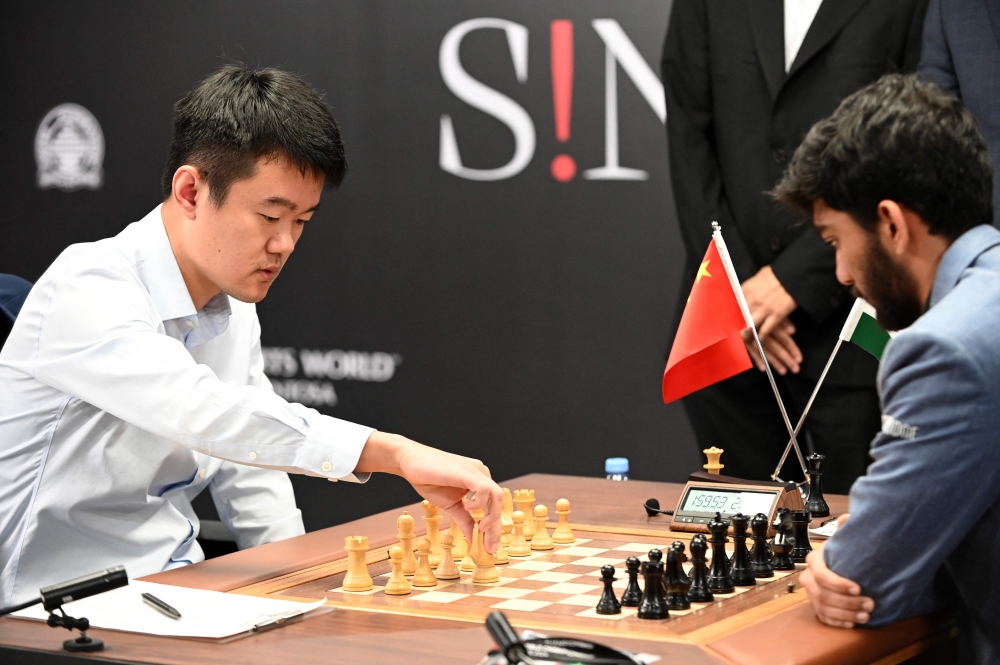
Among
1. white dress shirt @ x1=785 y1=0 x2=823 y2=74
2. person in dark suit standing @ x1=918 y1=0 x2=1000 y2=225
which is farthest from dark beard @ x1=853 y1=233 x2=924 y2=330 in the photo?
white dress shirt @ x1=785 y1=0 x2=823 y2=74

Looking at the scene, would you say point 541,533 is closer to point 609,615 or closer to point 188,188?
Result: point 609,615

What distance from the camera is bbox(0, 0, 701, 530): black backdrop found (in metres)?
4.08

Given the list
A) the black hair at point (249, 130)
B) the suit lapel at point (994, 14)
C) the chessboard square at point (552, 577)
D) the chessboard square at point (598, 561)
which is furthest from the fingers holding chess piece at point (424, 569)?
the suit lapel at point (994, 14)

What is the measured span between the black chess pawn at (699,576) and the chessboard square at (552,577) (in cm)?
24

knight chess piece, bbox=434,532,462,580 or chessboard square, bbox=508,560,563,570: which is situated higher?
knight chess piece, bbox=434,532,462,580

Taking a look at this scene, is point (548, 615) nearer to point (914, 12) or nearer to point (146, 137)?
point (914, 12)

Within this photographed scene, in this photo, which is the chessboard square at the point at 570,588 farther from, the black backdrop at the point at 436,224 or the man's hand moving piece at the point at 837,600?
the black backdrop at the point at 436,224

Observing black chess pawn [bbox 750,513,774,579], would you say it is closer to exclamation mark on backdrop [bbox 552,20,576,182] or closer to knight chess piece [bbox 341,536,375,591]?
knight chess piece [bbox 341,536,375,591]

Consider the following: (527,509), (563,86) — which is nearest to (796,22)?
(563,86)

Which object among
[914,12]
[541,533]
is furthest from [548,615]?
[914,12]

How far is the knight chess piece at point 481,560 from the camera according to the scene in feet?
6.33

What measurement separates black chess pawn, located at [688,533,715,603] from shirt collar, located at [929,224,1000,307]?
0.48 meters

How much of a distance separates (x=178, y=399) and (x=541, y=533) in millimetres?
715

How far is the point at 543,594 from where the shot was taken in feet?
6.06
